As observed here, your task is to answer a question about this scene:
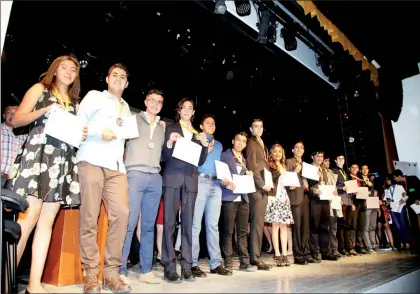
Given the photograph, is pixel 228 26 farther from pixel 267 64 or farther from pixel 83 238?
pixel 83 238

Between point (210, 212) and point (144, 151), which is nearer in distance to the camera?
point (144, 151)

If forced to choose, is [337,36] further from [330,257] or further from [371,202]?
[330,257]

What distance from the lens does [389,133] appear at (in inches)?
333

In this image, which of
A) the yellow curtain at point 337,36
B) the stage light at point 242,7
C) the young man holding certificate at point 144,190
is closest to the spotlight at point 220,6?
the stage light at point 242,7

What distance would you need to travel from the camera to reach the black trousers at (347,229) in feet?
18.3

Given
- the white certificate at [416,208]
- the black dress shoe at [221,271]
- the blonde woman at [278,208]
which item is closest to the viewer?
the black dress shoe at [221,271]

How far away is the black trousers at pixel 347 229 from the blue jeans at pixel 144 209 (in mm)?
3933

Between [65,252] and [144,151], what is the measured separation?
1.03m

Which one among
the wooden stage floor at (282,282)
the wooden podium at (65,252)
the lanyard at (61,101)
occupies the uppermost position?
the lanyard at (61,101)

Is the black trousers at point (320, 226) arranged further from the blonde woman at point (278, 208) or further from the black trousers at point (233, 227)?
the black trousers at point (233, 227)

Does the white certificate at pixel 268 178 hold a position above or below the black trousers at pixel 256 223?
above

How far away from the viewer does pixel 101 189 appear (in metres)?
2.33

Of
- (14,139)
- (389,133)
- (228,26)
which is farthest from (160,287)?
(389,133)

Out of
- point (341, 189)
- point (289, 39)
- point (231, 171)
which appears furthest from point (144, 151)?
point (289, 39)
